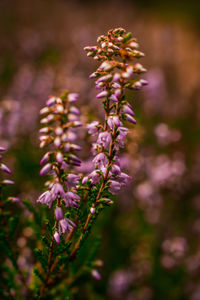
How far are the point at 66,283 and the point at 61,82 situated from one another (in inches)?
201

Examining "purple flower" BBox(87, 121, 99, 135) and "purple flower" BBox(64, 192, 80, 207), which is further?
"purple flower" BBox(87, 121, 99, 135)

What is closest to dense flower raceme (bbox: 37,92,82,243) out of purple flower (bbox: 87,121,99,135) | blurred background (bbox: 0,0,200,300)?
purple flower (bbox: 87,121,99,135)

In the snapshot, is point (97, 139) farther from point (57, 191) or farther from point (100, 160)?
point (57, 191)

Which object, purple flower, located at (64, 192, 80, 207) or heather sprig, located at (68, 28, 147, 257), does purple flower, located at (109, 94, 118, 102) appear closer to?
heather sprig, located at (68, 28, 147, 257)

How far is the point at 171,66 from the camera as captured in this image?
39.3 ft

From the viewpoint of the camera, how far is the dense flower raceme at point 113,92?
1.83 metres

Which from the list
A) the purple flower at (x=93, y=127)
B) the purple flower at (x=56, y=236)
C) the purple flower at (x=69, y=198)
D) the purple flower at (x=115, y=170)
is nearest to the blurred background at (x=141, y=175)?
the purple flower at (x=93, y=127)

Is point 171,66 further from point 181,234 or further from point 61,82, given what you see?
point 181,234

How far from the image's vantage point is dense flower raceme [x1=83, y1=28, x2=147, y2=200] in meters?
1.83

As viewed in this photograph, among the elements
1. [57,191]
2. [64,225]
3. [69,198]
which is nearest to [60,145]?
[57,191]

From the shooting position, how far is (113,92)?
6.33ft

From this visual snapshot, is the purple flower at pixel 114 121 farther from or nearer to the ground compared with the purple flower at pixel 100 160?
farther from the ground

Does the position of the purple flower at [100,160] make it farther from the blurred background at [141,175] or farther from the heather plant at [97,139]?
the blurred background at [141,175]

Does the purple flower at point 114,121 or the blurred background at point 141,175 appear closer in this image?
the purple flower at point 114,121
